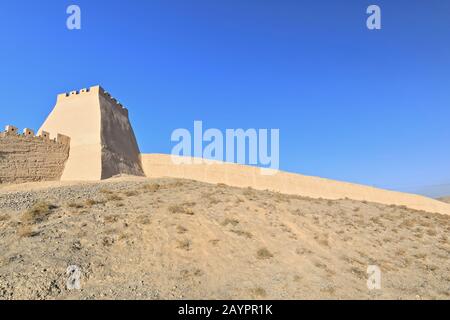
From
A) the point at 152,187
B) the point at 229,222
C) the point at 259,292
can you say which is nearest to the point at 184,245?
the point at 229,222

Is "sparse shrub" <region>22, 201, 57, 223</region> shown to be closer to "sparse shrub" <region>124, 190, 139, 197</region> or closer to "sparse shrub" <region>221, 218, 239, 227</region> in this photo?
"sparse shrub" <region>124, 190, 139, 197</region>

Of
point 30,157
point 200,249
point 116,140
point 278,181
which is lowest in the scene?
point 278,181

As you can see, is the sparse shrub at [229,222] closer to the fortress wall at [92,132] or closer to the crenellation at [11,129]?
the fortress wall at [92,132]

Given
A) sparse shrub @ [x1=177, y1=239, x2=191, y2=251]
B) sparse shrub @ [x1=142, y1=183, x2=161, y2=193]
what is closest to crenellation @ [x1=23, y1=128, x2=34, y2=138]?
sparse shrub @ [x1=142, y1=183, x2=161, y2=193]

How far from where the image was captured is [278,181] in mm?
35938

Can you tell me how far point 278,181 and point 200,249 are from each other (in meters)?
27.1

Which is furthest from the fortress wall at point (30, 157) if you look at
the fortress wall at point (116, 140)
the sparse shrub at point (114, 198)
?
the sparse shrub at point (114, 198)

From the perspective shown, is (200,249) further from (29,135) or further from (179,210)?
(29,135)

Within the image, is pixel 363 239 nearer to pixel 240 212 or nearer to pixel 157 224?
pixel 240 212

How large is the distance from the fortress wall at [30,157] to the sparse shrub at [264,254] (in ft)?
50.0

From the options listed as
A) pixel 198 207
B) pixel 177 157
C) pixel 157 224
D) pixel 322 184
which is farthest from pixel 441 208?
pixel 157 224

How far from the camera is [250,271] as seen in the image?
854 cm

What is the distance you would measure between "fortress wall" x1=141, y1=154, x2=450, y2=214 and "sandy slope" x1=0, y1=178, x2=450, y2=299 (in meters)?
18.3
